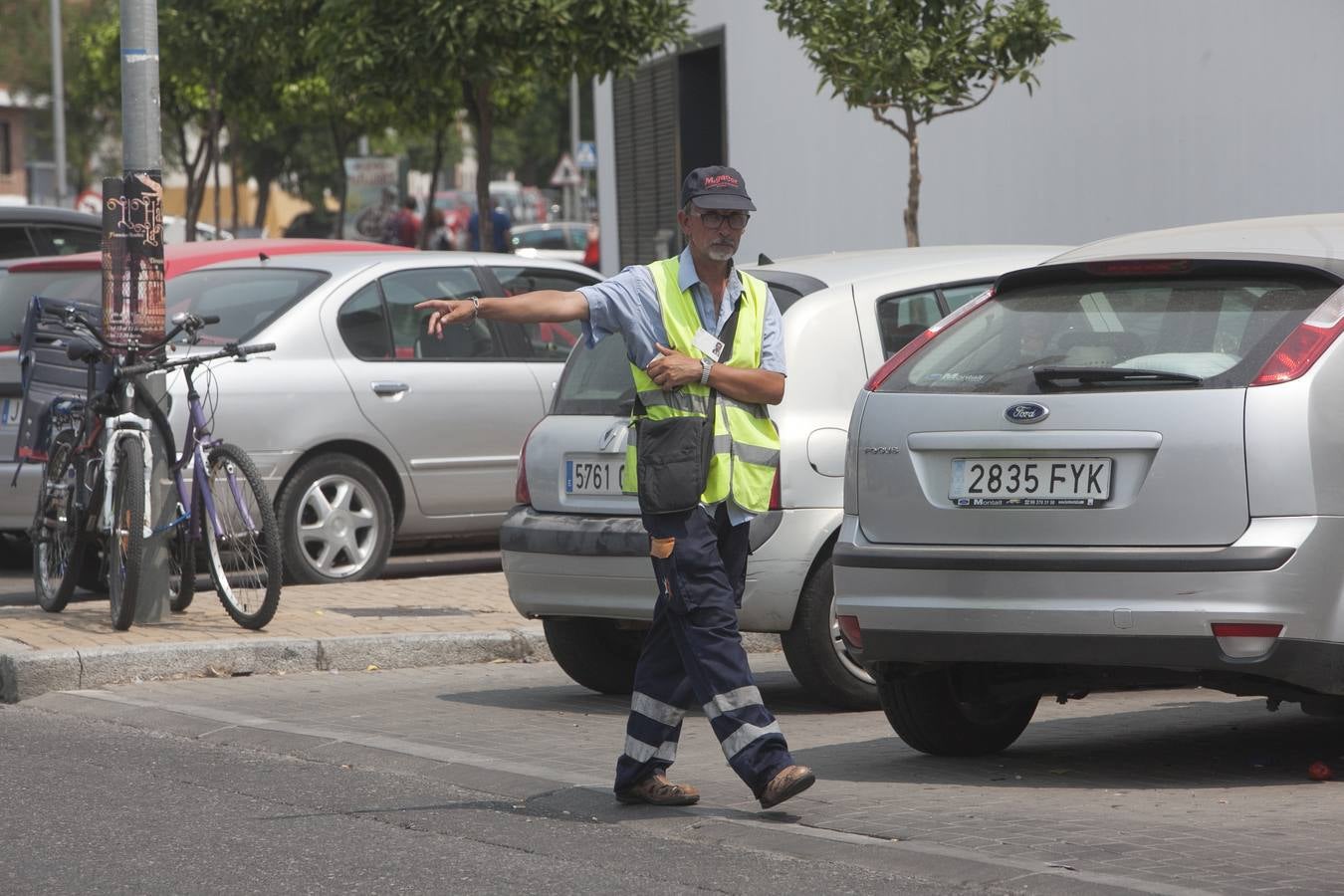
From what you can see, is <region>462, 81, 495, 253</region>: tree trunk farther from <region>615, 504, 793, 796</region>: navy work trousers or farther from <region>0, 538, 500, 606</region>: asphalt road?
<region>615, 504, 793, 796</region>: navy work trousers

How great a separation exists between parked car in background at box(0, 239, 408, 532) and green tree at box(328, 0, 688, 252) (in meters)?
5.14

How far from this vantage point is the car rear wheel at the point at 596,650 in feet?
27.7

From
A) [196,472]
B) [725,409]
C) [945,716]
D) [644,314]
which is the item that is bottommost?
[945,716]

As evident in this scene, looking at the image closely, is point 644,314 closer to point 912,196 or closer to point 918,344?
point 918,344

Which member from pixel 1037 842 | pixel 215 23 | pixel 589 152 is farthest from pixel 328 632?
pixel 589 152

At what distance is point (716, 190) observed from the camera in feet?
19.8

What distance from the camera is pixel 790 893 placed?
16.7 ft

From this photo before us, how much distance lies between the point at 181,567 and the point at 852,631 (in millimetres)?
4105

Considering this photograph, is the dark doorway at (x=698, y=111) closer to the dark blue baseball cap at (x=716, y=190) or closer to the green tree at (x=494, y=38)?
the green tree at (x=494, y=38)

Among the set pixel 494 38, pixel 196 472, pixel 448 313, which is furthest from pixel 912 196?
pixel 448 313

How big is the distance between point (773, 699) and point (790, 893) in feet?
10.9

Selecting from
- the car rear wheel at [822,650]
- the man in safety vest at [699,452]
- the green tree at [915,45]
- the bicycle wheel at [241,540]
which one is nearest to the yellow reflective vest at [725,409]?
the man in safety vest at [699,452]

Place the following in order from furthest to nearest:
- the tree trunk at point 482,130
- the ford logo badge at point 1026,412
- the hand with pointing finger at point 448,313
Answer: the tree trunk at point 482,130 → the ford logo badge at point 1026,412 → the hand with pointing finger at point 448,313

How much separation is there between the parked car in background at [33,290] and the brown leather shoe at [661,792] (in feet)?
18.5
